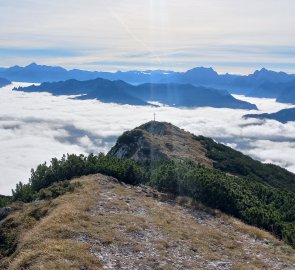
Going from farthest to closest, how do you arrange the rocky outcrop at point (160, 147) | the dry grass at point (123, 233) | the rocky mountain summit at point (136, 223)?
the rocky outcrop at point (160, 147) < the rocky mountain summit at point (136, 223) < the dry grass at point (123, 233)

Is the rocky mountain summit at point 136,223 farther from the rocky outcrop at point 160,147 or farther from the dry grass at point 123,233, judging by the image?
the rocky outcrop at point 160,147

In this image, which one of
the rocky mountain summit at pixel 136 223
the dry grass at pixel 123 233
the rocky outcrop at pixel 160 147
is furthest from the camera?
the rocky outcrop at pixel 160 147

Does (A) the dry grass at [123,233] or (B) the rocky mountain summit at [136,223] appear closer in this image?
(A) the dry grass at [123,233]

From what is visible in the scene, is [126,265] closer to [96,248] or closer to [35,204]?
[96,248]

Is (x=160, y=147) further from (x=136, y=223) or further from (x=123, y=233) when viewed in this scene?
(x=123, y=233)

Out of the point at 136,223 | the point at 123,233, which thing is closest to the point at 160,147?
the point at 136,223

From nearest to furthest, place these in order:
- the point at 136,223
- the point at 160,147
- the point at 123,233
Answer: the point at 123,233 < the point at 136,223 < the point at 160,147

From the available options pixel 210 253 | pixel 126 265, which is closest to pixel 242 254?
pixel 210 253

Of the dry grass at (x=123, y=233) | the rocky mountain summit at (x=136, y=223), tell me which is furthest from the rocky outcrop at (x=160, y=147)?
the dry grass at (x=123, y=233)

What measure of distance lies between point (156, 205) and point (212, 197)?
346 inches

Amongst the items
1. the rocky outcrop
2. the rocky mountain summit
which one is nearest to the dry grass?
the rocky mountain summit

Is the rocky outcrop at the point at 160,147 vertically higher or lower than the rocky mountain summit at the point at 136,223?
higher

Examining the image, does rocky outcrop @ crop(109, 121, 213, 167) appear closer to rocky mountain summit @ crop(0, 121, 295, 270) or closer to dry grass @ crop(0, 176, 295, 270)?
rocky mountain summit @ crop(0, 121, 295, 270)

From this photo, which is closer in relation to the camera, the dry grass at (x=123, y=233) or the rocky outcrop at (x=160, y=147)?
the dry grass at (x=123, y=233)
